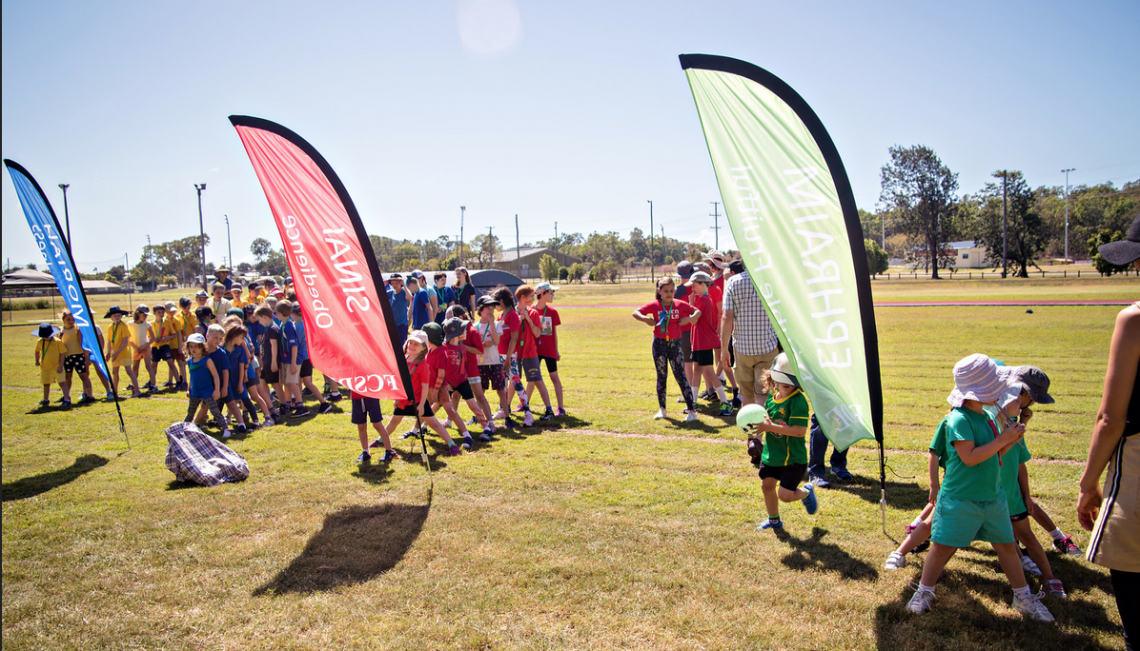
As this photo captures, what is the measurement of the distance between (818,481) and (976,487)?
103 inches

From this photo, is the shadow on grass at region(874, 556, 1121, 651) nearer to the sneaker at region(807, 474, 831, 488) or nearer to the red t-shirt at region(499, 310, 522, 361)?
the sneaker at region(807, 474, 831, 488)

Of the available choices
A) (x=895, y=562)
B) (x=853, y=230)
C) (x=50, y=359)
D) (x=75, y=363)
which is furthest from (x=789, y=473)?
(x=50, y=359)

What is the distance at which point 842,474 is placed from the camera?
6.23 metres

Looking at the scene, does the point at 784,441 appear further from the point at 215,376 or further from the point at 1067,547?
the point at 215,376

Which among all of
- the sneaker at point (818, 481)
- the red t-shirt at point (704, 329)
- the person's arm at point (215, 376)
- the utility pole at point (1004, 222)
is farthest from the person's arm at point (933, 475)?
the utility pole at point (1004, 222)

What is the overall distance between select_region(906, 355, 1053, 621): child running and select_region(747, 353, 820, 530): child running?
1.16 metres

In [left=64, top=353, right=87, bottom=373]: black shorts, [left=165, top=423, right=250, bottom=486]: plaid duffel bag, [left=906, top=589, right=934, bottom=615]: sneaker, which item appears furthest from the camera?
[left=64, top=353, right=87, bottom=373]: black shorts

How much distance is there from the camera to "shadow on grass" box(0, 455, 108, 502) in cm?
687

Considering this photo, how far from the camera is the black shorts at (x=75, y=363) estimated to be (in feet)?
38.6

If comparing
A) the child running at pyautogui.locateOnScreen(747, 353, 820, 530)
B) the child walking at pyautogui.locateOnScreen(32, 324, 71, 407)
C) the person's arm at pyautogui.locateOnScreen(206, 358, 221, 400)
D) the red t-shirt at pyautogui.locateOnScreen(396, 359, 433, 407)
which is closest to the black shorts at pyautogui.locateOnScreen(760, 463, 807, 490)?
the child running at pyautogui.locateOnScreen(747, 353, 820, 530)

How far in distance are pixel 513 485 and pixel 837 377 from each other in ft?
11.8

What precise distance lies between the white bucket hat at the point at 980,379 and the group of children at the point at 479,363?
5.56 meters

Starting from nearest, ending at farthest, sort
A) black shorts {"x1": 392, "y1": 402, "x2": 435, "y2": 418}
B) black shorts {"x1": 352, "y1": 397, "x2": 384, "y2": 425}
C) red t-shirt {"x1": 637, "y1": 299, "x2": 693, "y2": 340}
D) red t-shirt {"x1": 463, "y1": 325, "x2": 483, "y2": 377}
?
black shorts {"x1": 352, "y1": 397, "x2": 384, "y2": 425} < black shorts {"x1": 392, "y1": 402, "x2": 435, "y2": 418} < red t-shirt {"x1": 463, "y1": 325, "x2": 483, "y2": 377} < red t-shirt {"x1": 637, "y1": 299, "x2": 693, "y2": 340}

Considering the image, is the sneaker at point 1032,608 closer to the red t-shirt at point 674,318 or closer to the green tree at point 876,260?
the red t-shirt at point 674,318
